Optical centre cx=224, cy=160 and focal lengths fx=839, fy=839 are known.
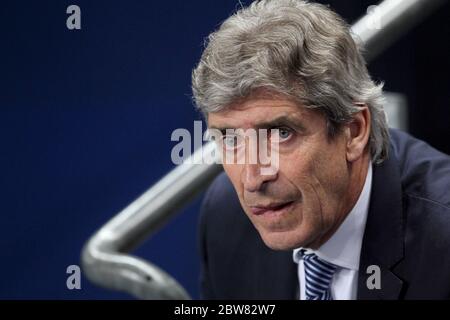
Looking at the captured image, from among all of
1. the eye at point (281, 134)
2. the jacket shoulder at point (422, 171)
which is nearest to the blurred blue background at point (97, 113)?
the jacket shoulder at point (422, 171)

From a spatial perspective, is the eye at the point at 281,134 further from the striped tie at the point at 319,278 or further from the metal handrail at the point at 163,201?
the striped tie at the point at 319,278

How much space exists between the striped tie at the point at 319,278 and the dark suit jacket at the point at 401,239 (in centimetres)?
5

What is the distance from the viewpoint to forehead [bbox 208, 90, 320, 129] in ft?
3.56

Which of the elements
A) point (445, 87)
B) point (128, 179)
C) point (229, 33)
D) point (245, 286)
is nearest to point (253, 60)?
point (229, 33)

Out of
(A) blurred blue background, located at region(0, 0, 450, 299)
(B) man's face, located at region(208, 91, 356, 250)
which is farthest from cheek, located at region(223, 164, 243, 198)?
(A) blurred blue background, located at region(0, 0, 450, 299)

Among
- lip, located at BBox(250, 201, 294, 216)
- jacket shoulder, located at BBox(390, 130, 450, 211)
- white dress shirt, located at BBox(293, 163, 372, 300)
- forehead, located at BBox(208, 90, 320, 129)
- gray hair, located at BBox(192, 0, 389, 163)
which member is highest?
gray hair, located at BBox(192, 0, 389, 163)

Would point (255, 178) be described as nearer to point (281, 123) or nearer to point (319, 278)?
point (281, 123)

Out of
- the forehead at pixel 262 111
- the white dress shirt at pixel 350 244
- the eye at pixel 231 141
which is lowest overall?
the white dress shirt at pixel 350 244

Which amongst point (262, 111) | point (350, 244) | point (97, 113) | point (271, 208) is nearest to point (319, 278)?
point (350, 244)

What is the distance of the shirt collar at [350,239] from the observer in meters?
1.22

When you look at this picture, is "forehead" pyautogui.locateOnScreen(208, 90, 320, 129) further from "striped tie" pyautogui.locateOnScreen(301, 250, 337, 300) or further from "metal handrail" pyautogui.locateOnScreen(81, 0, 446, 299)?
"striped tie" pyautogui.locateOnScreen(301, 250, 337, 300)

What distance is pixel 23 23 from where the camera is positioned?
5.46 ft

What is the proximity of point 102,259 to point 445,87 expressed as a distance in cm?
82
